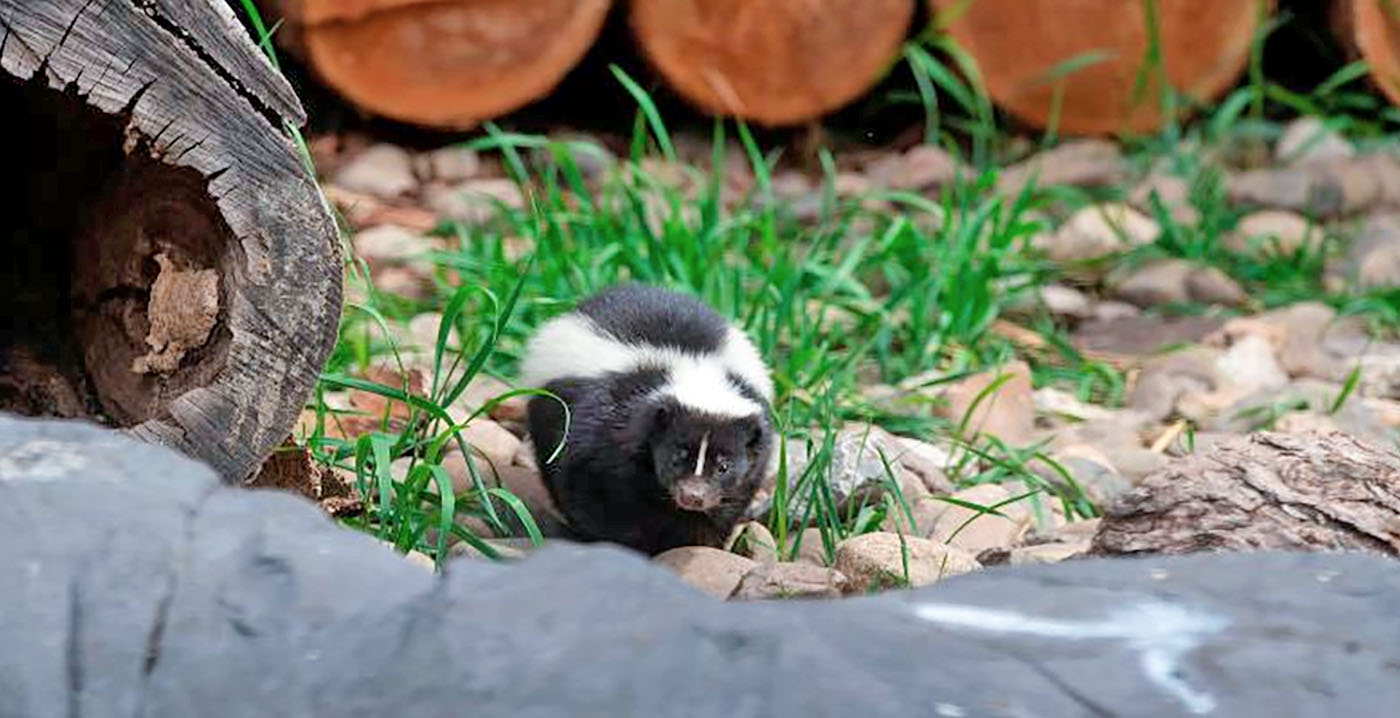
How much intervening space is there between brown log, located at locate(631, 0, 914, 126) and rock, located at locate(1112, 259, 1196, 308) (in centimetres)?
106

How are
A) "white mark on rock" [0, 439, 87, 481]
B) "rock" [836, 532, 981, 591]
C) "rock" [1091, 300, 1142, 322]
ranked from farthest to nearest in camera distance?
"rock" [1091, 300, 1142, 322], "rock" [836, 532, 981, 591], "white mark on rock" [0, 439, 87, 481]

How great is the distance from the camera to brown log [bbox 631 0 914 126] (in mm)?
6277

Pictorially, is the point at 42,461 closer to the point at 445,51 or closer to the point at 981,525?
the point at 981,525

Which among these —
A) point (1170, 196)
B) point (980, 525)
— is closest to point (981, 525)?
point (980, 525)

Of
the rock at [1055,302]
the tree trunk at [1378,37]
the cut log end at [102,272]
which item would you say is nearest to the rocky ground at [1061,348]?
the rock at [1055,302]

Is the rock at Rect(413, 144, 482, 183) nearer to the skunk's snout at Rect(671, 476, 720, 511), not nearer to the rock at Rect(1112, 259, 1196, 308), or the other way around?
the rock at Rect(1112, 259, 1196, 308)

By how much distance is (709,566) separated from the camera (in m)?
3.69

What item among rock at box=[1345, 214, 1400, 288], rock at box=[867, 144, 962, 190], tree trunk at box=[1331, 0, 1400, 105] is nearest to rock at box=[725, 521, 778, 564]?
rock at box=[1345, 214, 1400, 288]

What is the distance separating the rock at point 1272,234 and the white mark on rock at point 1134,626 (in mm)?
4009

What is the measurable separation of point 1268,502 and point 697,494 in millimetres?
1135

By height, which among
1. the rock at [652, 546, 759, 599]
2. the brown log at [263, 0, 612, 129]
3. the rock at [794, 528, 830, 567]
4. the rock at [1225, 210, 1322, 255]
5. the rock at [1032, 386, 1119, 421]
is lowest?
the rock at [652, 546, 759, 599]

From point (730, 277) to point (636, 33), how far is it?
1509 mm

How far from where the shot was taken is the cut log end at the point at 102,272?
3.20 metres

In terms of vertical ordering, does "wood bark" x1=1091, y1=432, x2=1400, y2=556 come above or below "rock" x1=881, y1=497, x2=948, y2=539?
above
